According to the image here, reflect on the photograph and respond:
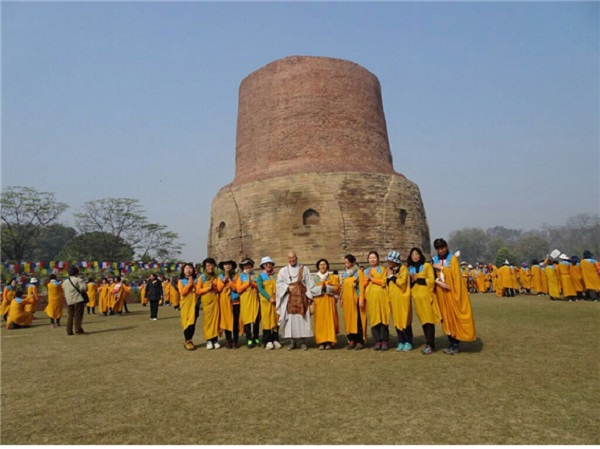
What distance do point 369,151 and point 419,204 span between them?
3.68 m

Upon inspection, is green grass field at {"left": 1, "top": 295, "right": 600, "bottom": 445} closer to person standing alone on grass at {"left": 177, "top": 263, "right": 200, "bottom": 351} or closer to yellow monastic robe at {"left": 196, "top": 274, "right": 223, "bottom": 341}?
yellow monastic robe at {"left": 196, "top": 274, "right": 223, "bottom": 341}

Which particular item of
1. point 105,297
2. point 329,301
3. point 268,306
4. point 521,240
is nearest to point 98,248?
point 105,297

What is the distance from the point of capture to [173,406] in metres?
3.14

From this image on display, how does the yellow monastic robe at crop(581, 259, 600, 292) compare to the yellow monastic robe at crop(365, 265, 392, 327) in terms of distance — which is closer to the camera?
the yellow monastic robe at crop(365, 265, 392, 327)

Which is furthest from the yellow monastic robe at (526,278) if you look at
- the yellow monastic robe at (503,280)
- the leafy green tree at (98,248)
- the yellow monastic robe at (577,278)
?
the leafy green tree at (98,248)

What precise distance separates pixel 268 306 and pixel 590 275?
992 cm

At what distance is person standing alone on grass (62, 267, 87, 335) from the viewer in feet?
25.5

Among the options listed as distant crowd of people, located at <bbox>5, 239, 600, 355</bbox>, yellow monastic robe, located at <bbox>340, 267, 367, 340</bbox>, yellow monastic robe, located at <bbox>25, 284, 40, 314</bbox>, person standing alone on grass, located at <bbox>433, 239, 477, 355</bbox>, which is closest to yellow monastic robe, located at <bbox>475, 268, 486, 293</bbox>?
distant crowd of people, located at <bbox>5, 239, 600, 355</bbox>

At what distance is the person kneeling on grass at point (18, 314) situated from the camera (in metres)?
9.54

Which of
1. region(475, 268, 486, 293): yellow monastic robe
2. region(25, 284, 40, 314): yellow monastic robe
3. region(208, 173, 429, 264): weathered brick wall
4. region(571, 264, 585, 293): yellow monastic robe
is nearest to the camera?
region(25, 284, 40, 314): yellow monastic robe

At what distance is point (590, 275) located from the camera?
422 inches

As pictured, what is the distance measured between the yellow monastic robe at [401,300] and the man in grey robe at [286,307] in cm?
110

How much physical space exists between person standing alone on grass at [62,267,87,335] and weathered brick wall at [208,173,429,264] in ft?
29.6

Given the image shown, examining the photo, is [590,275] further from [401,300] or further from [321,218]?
[321,218]
